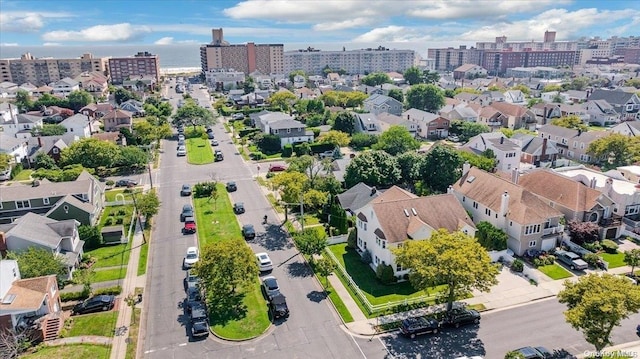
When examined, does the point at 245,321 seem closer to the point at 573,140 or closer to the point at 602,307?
the point at 602,307

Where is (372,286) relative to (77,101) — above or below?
below

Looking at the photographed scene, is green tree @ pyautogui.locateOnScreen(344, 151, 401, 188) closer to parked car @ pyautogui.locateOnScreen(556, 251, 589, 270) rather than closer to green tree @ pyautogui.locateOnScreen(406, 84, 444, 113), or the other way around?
parked car @ pyautogui.locateOnScreen(556, 251, 589, 270)

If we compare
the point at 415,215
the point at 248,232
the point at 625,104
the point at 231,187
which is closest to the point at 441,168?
the point at 415,215

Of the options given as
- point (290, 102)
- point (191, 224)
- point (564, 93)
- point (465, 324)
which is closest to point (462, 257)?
point (465, 324)

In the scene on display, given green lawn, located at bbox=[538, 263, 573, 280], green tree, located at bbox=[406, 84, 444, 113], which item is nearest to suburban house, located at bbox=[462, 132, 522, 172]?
green lawn, located at bbox=[538, 263, 573, 280]

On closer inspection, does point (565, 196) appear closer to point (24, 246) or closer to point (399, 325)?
point (399, 325)

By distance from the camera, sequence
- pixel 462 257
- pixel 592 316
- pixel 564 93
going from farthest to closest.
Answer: pixel 564 93, pixel 462 257, pixel 592 316

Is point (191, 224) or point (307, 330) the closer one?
point (307, 330)
